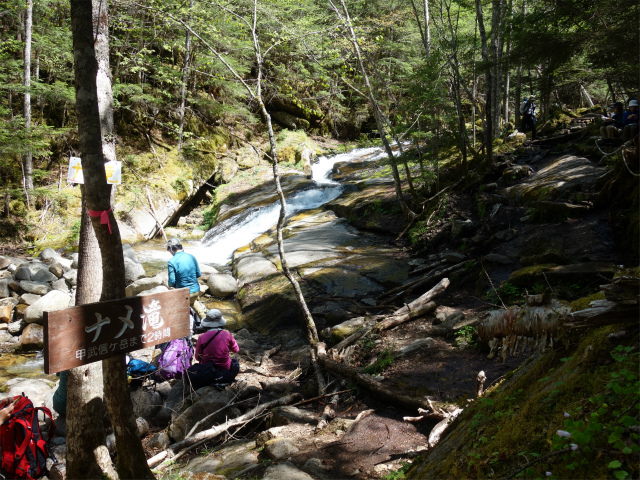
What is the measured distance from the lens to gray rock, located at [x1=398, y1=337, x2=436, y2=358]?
5754 mm

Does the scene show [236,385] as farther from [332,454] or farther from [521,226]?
[521,226]

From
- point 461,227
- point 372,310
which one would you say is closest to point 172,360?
point 372,310

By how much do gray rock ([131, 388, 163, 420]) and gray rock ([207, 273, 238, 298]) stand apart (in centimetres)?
488

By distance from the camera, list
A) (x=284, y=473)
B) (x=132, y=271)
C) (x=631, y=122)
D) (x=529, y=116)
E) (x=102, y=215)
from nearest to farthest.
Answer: (x=102, y=215)
(x=284, y=473)
(x=631, y=122)
(x=132, y=271)
(x=529, y=116)

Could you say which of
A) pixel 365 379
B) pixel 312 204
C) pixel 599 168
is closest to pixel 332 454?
pixel 365 379

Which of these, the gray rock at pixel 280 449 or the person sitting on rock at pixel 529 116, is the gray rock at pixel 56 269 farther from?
the person sitting on rock at pixel 529 116

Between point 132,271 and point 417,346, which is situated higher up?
point 132,271

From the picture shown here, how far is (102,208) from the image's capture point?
10.1 feet

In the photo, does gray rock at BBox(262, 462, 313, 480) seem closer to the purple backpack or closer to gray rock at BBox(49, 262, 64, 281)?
the purple backpack

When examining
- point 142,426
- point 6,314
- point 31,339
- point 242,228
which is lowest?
point 142,426

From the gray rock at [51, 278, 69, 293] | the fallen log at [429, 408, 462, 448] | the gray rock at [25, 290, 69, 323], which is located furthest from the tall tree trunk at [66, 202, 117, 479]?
the gray rock at [51, 278, 69, 293]

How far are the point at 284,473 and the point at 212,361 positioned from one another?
2.68 metres

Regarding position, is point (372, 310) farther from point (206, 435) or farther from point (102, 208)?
point (102, 208)

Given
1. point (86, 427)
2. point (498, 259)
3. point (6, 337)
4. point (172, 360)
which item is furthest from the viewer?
point (6, 337)
